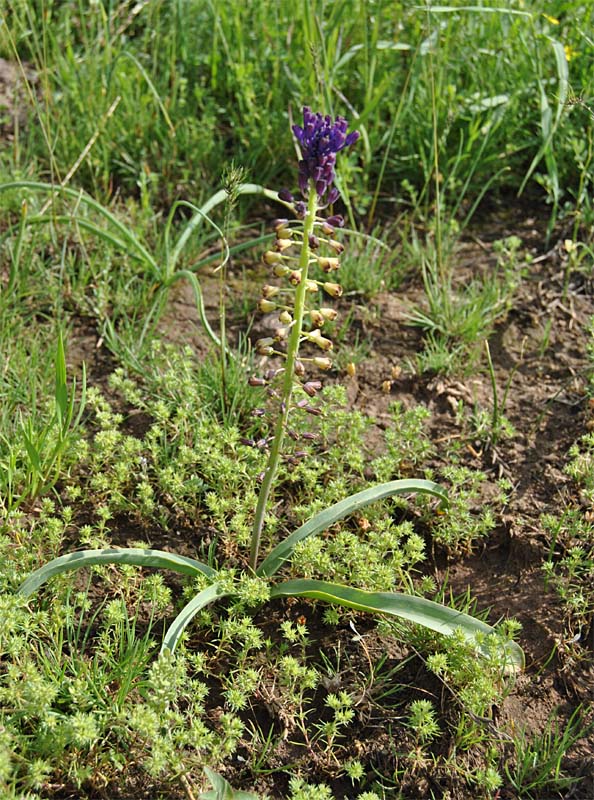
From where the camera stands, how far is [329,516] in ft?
8.88

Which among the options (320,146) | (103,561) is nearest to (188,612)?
(103,561)

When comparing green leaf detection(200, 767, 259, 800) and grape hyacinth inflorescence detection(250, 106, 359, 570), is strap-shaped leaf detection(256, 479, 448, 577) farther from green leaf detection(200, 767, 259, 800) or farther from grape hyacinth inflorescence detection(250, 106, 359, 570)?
green leaf detection(200, 767, 259, 800)

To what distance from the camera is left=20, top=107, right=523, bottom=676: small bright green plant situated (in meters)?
2.21

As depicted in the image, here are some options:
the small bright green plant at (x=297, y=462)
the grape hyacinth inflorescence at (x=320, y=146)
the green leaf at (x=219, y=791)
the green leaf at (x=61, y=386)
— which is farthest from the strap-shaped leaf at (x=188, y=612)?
the grape hyacinth inflorescence at (x=320, y=146)

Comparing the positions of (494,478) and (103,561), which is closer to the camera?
(103,561)

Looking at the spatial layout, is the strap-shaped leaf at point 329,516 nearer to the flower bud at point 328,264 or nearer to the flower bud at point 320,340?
the flower bud at point 320,340

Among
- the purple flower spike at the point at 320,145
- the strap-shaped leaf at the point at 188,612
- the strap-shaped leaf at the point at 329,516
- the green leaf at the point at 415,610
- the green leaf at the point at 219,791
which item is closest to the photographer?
the purple flower spike at the point at 320,145

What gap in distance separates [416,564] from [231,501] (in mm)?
646

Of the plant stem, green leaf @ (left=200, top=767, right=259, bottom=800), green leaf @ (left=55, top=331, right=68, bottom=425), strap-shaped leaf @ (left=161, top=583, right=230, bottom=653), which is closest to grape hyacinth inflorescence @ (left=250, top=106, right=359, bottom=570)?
the plant stem

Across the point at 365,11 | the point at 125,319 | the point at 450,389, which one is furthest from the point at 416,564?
the point at 365,11

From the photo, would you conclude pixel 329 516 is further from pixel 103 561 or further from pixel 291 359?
pixel 103 561

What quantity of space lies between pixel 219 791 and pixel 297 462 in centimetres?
90

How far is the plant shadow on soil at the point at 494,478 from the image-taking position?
2.53 meters

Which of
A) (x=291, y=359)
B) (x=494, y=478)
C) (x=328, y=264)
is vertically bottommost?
(x=494, y=478)
